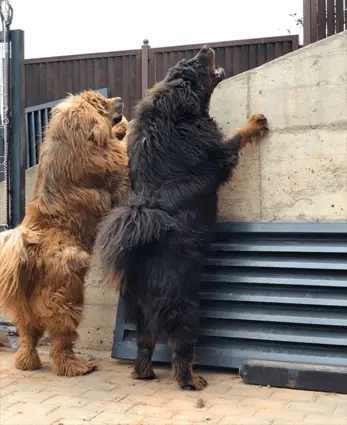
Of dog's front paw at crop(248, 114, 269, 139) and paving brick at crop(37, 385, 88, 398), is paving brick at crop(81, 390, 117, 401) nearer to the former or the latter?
paving brick at crop(37, 385, 88, 398)

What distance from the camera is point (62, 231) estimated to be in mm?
4871

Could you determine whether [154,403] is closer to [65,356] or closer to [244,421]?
[244,421]

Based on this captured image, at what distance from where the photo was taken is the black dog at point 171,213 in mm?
4352

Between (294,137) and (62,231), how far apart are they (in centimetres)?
202

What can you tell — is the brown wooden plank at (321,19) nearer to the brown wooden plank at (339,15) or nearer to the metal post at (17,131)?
the brown wooden plank at (339,15)

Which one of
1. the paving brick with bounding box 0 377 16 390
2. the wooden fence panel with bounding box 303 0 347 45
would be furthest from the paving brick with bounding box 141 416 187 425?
the wooden fence panel with bounding box 303 0 347 45

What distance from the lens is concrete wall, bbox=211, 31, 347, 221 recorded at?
16.2ft

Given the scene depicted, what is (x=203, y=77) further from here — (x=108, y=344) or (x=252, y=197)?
(x=108, y=344)

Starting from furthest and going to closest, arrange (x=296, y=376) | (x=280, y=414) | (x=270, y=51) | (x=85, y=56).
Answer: (x=85, y=56), (x=270, y=51), (x=296, y=376), (x=280, y=414)

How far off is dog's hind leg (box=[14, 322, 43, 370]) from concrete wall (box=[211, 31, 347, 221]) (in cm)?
184

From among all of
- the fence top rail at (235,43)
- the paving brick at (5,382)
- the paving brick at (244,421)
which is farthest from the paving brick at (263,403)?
the fence top rail at (235,43)

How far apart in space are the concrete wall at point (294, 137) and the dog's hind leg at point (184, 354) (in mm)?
1280

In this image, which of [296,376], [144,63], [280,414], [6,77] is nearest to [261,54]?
[144,63]

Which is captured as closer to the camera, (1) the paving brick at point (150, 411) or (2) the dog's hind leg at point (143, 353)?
(1) the paving brick at point (150, 411)
